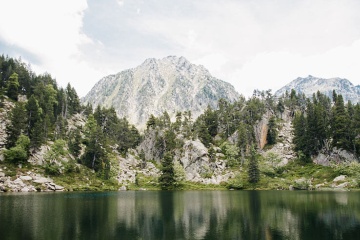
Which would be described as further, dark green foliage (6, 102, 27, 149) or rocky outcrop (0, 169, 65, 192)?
dark green foliage (6, 102, 27, 149)

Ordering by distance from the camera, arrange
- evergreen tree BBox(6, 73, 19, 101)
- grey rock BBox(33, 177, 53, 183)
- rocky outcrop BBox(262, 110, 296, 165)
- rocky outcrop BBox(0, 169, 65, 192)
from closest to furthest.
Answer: rocky outcrop BBox(0, 169, 65, 192), grey rock BBox(33, 177, 53, 183), evergreen tree BBox(6, 73, 19, 101), rocky outcrop BBox(262, 110, 296, 165)

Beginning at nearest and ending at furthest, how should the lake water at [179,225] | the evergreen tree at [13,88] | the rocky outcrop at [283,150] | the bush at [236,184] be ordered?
the lake water at [179,225] < the bush at [236,184] < the evergreen tree at [13,88] < the rocky outcrop at [283,150]

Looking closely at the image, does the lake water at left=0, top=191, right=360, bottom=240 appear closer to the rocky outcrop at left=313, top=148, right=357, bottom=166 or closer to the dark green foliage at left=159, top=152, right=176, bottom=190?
the dark green foliage at left=159, top=152, right=176, bottom=190

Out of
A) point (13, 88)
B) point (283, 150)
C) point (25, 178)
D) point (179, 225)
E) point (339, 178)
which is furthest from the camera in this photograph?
point (283, 150)

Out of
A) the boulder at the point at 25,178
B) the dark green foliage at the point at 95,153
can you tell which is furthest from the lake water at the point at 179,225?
the dark green foliage at the point at 95,153

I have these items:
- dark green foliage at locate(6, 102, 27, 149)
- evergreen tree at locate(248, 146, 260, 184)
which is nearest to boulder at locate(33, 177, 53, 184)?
dark green foliage at locate(6, 102, 27, 149)

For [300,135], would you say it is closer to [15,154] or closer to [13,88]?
[15,154]

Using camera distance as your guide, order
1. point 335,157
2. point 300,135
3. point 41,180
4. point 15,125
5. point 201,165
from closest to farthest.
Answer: point 41,180
point 15,125
point 335,157
point 201,165
point 300,135

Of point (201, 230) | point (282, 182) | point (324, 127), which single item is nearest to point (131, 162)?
point (282, 182)

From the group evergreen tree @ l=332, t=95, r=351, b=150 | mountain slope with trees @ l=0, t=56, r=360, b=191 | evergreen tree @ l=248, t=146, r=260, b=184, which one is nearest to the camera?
mountain slope with trees @ l=0, t=56, r=360, b=191

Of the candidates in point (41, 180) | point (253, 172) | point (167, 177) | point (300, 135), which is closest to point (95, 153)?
point (41, 180)

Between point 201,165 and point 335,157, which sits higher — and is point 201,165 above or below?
below

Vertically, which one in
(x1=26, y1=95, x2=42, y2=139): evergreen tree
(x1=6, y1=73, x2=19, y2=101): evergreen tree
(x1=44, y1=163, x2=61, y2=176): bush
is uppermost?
(x1=6, y1=73, x2=19, y2=101): evergreen tree

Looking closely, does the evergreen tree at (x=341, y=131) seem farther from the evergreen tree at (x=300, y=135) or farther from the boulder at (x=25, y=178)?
the boulder at (x=25, y=178)
